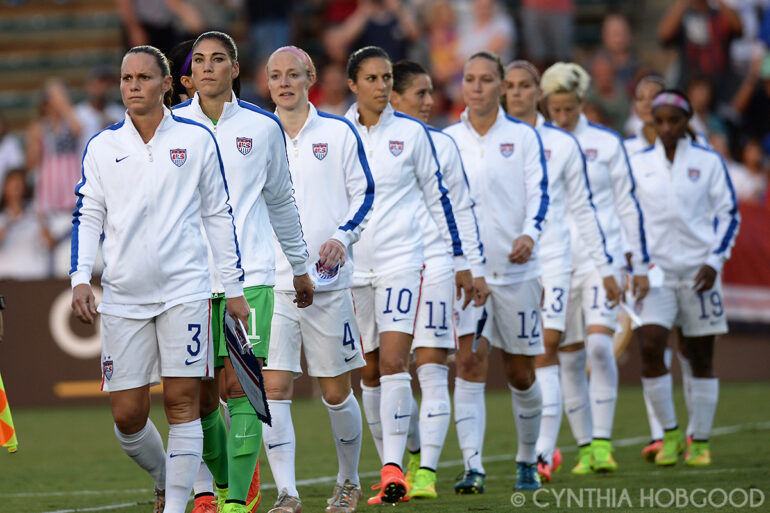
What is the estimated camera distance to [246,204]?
7230mm

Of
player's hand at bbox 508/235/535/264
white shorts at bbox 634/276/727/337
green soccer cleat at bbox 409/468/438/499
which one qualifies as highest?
player's hand at bbox 508/235/535/264

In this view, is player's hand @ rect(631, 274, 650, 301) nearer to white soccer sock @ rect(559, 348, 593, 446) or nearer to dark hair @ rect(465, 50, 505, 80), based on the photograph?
white soccer sock @ rect(559, 348, 593, 446)

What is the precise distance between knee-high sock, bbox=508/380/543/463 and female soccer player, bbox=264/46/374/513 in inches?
64.9

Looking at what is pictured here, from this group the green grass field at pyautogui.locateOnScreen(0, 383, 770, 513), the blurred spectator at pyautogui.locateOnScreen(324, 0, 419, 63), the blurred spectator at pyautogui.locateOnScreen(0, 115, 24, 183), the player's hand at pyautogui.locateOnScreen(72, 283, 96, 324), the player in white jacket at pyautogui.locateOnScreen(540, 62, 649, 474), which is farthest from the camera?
the blurred spectator at pyautogui.locateOnScreen(324, 0, 419, 63)

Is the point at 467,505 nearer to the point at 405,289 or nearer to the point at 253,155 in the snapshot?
the point at 405,289

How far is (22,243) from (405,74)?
7.81 m

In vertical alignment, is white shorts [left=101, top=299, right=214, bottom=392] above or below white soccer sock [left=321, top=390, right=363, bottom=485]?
above

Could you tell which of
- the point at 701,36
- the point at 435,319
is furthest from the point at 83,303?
the point at 701,36

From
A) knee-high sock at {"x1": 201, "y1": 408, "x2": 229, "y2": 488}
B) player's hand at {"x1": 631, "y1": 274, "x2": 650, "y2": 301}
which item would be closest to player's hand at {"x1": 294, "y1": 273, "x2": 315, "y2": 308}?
knee-high sock at {"x1": 201, "y1": 408, "x2": 229, "y2": 488}

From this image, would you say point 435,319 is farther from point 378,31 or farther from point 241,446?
point 378,31

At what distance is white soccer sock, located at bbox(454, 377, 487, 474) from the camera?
905cm

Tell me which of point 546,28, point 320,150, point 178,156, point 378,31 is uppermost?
point 546,28

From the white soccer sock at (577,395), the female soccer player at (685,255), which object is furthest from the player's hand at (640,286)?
the white soccer sock at (577,395)

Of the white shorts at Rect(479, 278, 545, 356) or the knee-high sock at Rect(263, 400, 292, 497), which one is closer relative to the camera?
the knee-high sock at Rect(263, 400, 292, 497)
